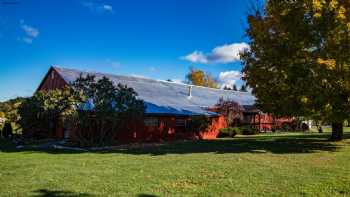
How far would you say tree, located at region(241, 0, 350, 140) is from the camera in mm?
15492

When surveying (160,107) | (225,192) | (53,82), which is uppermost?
(53,82)

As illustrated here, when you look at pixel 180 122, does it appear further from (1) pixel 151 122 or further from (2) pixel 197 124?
(1) pixel 151 122

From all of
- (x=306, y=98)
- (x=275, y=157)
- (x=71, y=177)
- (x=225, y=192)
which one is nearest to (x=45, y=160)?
(x=71, y=177)

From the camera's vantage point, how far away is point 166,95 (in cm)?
3178

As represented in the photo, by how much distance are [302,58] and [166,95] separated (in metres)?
16.8

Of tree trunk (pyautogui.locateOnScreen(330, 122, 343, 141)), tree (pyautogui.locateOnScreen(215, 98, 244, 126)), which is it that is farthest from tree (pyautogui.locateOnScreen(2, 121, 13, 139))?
tree trunk (pyautogui.locateOnScreen(330, 122, 343, 141))

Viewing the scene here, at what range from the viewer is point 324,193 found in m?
7.98

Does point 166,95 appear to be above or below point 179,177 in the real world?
above

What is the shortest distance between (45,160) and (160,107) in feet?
46.0

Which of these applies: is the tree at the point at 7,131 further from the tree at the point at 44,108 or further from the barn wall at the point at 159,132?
the barn wall at the point at 159,132

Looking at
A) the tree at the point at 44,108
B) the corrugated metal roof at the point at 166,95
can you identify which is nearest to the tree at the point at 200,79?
the corrugated metal roof at the point at 166,95

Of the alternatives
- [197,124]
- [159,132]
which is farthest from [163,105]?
[197,124]

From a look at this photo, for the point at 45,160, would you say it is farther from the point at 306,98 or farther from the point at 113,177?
the point at 306,98

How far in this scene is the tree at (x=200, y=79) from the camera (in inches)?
2773
